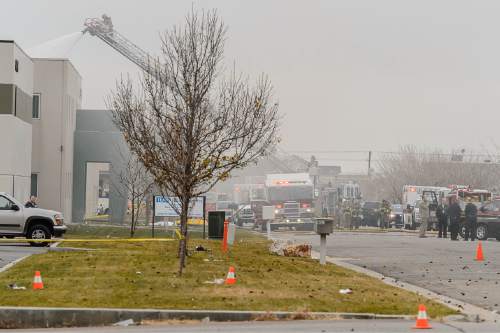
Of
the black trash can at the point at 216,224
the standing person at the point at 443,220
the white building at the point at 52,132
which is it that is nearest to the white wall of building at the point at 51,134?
the white building at the point at 52,132

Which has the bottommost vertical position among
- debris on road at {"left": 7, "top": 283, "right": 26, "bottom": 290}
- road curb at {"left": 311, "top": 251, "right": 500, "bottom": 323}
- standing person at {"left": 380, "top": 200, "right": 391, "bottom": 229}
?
road curb at {"left": 311, "top": 251, "right": 500, "bottom": 323}

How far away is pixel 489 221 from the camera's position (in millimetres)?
44000

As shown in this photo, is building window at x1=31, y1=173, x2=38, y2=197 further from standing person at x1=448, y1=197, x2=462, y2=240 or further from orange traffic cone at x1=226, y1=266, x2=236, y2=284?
orange traffic cone at x1=226, y1=266, x2=236, y2=284

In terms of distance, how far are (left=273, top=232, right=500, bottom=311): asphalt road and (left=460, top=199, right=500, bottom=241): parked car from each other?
8.24 m

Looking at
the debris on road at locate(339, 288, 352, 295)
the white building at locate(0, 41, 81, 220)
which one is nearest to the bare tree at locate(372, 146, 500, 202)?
the white building at locate(0, 41, 81, 220)

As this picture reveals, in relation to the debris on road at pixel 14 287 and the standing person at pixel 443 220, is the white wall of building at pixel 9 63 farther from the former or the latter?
the debris on road at pixel 14 287

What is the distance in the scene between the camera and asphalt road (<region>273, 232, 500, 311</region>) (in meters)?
19.5

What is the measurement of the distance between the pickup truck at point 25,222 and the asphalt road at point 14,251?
0.47 m

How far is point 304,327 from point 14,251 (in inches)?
598

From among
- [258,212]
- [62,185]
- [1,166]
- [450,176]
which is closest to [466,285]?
[1,166]

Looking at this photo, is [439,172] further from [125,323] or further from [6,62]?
[125,323]

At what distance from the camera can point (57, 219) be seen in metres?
30.4

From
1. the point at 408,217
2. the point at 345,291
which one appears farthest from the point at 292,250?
the point at 408,217

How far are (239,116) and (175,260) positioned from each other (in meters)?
3.47
